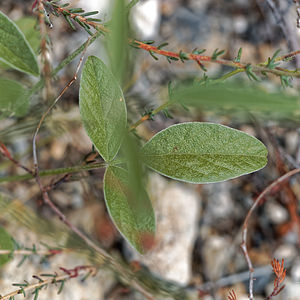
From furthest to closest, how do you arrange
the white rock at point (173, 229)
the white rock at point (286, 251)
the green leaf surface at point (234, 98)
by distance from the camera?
the white rock at point (286, 251), the white rock at point (173, 229), the green leaf surface at point (234, 98)

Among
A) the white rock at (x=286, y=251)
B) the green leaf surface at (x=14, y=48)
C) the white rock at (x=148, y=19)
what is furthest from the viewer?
the white rock at (x=148, y=19)

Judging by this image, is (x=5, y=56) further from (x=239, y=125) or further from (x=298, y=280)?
(x=298, y=280)

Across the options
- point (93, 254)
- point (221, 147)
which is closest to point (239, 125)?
point (93, 254)

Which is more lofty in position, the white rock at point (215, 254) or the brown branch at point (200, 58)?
the brown branch at point (200, 58)

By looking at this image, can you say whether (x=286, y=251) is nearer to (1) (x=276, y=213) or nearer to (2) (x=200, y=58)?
(1) (x=276, y=213)

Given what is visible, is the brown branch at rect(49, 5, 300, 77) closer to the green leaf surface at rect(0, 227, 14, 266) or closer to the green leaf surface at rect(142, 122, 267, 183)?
the green leaf surface at rect(142, 122, 267, 183)

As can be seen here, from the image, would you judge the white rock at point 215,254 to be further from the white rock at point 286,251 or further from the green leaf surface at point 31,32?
the green leaf surface at point 31,32

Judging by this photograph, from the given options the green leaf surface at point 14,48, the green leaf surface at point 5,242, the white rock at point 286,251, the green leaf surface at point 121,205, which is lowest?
the white rock at point 286,251

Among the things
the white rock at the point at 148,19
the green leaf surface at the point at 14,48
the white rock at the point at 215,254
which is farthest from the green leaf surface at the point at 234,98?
the white rock at the point at 148,19

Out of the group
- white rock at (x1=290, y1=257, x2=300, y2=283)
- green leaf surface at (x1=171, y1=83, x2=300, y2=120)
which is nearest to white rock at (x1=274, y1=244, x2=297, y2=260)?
white rock at (x1=290, y1=257, x2=300, y2=283)
